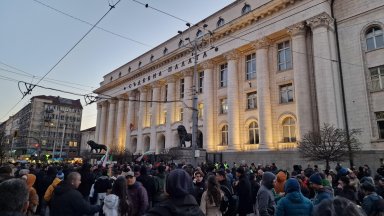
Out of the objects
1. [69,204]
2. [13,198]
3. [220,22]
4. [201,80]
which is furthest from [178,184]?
[201,80]

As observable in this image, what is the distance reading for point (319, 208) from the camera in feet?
8.67

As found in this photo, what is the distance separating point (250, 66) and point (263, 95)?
5.13m

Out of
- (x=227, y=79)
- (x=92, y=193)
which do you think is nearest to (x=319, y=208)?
(x=92, y=193)

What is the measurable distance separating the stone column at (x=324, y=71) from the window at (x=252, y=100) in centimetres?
777

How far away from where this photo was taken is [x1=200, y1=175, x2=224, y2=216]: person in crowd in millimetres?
4941

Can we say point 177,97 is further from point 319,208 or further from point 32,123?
point 32,123

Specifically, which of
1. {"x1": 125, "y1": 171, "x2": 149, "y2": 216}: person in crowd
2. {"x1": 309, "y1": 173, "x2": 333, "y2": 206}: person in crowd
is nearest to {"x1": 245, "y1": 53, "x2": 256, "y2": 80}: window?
{"x1": 309, "y1": 173, "x2": 333, "y2": 206}: person in crowd

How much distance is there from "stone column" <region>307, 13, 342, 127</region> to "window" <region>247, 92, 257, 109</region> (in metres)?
7.77

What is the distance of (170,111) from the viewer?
39.9m

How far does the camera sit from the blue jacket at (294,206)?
12.9 ft

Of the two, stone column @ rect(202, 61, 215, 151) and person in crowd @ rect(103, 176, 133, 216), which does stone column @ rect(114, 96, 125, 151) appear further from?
person in crowd @ rect(103, 176, 133, 216)

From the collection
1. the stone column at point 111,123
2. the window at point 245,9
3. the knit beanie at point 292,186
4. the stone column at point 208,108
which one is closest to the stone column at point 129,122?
the stone column at point 111,123

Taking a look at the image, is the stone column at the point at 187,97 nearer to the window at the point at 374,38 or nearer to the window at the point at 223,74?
the window at the point at 223,74

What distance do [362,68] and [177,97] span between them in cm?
2412
